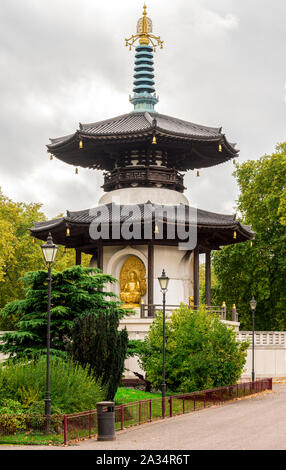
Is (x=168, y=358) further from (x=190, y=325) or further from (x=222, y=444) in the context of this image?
(x=222, y=444)

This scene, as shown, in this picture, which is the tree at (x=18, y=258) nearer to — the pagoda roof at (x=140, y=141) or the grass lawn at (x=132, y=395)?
the pagoda roof at (x=140, y=141)

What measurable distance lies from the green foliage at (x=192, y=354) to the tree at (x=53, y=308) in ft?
10.2

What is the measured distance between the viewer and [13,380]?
70.5 feet

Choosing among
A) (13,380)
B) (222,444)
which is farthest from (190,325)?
(222,444)

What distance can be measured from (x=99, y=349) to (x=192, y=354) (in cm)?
634

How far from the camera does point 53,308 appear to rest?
26594mm

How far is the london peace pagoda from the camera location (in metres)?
37.2

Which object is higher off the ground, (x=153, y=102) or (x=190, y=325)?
(x=153, y=102)

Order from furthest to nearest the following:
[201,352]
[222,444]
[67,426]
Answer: [201,352] < [67,426] < [222,444]

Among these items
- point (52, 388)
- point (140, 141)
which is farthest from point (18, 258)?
point (52, 388)

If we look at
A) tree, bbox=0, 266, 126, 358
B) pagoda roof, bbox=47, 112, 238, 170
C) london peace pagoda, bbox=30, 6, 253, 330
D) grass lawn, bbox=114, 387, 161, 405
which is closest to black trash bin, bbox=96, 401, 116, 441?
grass lawn, bbox=114, 387, 161, 405

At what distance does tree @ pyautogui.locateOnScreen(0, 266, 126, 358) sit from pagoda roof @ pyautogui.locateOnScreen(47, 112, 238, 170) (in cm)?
1175

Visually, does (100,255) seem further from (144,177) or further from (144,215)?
(144,177)

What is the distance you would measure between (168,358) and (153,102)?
19733 millimetres
